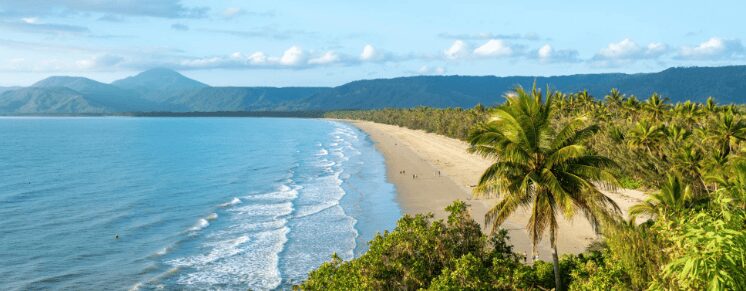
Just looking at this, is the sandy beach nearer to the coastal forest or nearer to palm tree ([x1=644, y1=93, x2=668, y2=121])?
the coastal forest

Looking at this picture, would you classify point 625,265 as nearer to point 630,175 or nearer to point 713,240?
point 713,240

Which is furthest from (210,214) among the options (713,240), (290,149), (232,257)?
(290,149)

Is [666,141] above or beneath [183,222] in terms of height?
above

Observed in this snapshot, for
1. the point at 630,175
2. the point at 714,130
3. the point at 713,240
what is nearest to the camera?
the point at 713,240

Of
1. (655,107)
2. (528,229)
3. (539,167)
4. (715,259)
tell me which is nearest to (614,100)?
(655,107)

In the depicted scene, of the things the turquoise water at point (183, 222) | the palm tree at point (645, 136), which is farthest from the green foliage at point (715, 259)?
the palm tree at point (645, 136)

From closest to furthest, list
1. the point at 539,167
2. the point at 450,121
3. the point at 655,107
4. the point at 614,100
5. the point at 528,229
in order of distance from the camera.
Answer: the point at 539,167 < the point at 528,229 < the point at 655,107 < the point at 614,100 < the point at 450,121

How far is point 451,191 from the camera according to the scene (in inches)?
2351

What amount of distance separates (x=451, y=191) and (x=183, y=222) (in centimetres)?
2510

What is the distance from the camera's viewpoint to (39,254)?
37.8 meters

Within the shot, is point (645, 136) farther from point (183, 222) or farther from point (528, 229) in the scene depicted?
point (183, 222)

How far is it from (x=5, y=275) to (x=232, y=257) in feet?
39.2

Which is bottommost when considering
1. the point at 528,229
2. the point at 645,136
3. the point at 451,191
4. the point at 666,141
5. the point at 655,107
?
the point at 451,191

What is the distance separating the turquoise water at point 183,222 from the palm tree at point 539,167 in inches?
608
